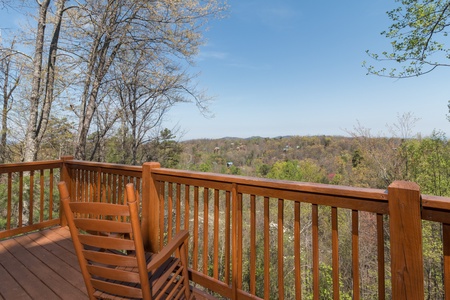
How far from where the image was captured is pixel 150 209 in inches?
96.8

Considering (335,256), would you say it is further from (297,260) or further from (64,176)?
(64,176)

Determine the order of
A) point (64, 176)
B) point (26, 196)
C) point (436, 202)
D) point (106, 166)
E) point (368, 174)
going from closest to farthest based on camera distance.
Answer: point (436, 202) → point (106, 166) → point (64, 176) → point (26, 196) → point (368, 174)

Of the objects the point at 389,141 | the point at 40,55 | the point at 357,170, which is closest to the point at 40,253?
the point at 40,55

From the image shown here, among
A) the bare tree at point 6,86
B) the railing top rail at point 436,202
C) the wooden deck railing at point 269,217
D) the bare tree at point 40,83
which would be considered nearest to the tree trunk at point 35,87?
the bare tree at point 40,83

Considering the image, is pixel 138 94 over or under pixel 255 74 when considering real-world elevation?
under

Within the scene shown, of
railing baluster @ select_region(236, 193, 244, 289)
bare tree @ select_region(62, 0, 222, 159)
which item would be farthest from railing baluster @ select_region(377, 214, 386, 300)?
bare tree @ select_region(62, 0, 222, 159)

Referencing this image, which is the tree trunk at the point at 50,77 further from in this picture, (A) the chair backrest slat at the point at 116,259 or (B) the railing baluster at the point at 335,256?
(B) the railing baluster at the point at 335,256

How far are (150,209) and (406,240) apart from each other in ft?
6.97

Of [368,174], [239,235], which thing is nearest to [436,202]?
[239,235]

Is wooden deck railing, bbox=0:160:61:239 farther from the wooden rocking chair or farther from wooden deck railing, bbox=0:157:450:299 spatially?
the wooden rocking chair

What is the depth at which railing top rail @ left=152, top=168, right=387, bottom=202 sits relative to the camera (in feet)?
4.11

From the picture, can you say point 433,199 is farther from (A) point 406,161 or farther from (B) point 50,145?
(A) point 406,161

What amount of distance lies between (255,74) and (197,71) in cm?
1211

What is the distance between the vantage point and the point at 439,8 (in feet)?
22.9
